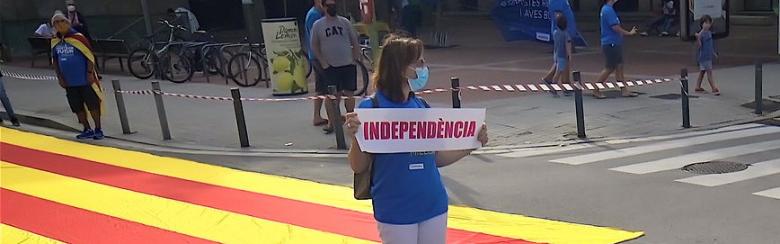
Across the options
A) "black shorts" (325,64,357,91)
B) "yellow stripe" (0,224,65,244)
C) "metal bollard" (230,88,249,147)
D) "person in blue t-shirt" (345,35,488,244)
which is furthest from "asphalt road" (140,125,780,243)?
"yellow stripe" (0,224,65,244)

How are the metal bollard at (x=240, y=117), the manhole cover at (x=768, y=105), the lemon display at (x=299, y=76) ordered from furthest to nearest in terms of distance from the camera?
the lemon display at (x=299, y=76)
the manhole cover at (x=768, y=105)
the metal bollard at (x=240, y=117)

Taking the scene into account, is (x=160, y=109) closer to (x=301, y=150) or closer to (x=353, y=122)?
(x=301, y=150)

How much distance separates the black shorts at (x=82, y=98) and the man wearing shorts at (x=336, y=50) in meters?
3.12

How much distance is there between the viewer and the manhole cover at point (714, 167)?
7.79 metres

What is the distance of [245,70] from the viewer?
650 inches

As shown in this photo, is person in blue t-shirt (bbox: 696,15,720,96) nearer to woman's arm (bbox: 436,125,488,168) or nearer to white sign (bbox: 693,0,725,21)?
white sign (bbox: 693,0,725,21)

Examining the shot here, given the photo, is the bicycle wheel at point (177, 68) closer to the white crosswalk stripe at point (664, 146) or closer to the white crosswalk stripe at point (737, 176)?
the white crosswalk stripe at point (664, 146)

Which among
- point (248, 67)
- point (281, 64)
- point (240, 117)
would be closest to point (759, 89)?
point (240, 117)

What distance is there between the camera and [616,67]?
12.8m

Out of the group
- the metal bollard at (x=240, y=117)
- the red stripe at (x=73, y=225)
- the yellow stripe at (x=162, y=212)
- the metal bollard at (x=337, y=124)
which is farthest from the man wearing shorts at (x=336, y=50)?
the red stripe at (x=73, y=225)

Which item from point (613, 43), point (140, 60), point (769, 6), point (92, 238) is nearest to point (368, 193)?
point (92, 238)

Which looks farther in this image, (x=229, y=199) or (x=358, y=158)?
(x=229, y=199)

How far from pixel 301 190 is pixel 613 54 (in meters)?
6.52

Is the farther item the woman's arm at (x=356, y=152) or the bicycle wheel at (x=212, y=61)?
the bicycle wheel at (x=212, y=61)
